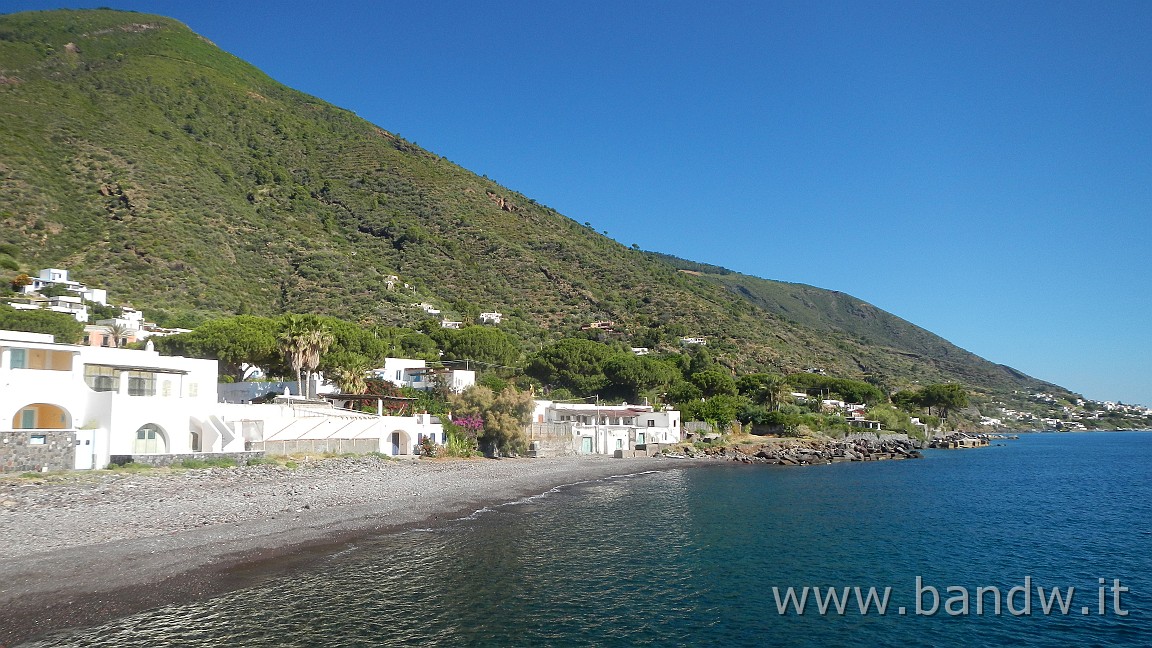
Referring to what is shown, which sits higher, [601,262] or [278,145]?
[278,145]

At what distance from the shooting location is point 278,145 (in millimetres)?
127062

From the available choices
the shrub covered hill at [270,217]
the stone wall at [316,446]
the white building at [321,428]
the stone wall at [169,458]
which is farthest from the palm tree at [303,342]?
the shrub covered hill at [270,217]

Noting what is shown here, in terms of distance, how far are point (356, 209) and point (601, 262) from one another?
40175 mm

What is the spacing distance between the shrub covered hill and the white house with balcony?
119 feet

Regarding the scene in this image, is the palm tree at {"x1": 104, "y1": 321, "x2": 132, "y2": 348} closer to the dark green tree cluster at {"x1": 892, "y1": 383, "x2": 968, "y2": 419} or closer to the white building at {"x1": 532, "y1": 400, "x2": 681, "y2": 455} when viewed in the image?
the white building at {"x1": 532, "y1": 400, "x2": 681, "y2": 455}

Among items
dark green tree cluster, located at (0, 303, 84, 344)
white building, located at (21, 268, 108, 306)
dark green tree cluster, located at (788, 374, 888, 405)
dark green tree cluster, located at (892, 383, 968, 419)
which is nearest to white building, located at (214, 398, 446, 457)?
dark green tree cluster, located at (0, 303, 84, 344)

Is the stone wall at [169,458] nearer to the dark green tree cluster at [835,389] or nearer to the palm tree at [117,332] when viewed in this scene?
the palm tree at [117,332]

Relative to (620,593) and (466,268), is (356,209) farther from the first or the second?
(620,593)

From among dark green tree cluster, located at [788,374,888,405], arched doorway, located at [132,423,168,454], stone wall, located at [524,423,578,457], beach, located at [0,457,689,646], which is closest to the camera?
beach, located at [0,457,689,646]

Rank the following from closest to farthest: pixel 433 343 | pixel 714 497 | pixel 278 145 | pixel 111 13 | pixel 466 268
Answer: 1. pixel 714 497
2. pixel 433 343
3. pixel 466 268
4. pixel 278 145
5. pixel 111 13

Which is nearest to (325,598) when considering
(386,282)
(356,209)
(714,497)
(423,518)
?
(423,518)

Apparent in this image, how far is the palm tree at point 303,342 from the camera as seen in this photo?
45938 millimetres

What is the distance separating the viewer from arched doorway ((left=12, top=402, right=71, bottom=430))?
2755 centimetres

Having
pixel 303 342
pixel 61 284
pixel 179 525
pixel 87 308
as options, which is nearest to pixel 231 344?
pixel 303 342
